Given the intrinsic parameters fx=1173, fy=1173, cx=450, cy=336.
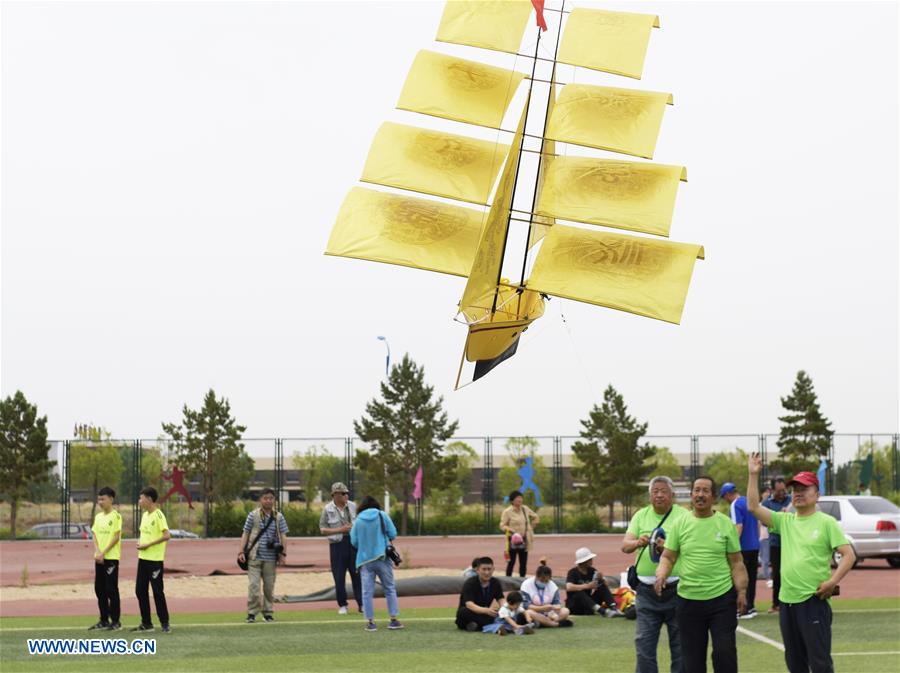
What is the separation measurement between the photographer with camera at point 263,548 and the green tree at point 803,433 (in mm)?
34620

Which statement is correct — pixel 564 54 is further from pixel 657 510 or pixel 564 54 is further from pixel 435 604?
pixel 657 510

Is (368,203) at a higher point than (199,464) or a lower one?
higher

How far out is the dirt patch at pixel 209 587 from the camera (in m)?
20.9

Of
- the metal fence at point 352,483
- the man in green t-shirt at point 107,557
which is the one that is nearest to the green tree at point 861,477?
the metal fence at point 352,483

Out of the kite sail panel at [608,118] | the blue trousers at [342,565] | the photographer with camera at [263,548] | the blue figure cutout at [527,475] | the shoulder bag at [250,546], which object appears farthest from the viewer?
the blue figure cutout at [527,475]

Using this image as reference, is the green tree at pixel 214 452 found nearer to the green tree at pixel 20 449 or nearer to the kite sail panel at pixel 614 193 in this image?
the green tree at pixel 20 449

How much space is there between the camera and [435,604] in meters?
18.2

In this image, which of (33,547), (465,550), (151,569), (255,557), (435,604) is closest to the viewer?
(151,569)

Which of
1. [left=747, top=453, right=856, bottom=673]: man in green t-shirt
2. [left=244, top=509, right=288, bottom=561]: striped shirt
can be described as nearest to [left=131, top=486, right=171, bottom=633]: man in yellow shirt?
[left=244, top=509, right=288, bottom=561]: striped shirt

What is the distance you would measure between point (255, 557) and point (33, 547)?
82.5ft

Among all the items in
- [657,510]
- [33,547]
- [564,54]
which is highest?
[564,54]

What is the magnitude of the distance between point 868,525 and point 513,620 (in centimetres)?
1137

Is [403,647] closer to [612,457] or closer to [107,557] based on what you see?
[107,557]

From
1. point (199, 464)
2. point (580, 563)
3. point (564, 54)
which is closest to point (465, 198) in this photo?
point (564, 54)
